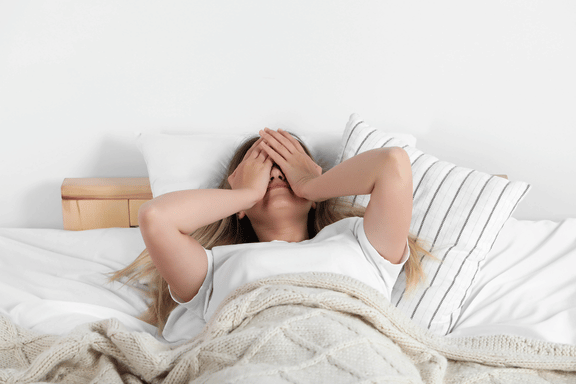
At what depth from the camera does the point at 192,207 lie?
0.97 m

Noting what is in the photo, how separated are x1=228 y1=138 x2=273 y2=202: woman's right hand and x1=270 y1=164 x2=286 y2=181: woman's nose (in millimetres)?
14

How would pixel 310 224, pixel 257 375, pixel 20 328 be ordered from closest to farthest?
pixel 257 375 < pixel 20 328 < pixel 310 224

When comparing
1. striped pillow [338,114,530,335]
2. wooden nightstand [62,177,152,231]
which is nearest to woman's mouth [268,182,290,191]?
striped pillow [338,114,530,335]

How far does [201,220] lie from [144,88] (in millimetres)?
651

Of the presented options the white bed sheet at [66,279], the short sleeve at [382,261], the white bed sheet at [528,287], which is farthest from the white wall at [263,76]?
the short sleeve at [382,261]

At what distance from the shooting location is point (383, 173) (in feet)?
3.14

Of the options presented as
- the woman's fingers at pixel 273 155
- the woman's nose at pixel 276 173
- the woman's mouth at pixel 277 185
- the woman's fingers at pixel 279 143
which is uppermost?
the woman's fingers at pixel 279 143

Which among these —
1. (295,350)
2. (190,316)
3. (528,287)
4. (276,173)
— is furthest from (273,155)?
→ (528,287)

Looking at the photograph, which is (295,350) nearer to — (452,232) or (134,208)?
(452,232)

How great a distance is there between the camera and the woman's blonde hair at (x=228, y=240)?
1.06m

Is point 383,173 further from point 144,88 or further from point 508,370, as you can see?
point 144,88

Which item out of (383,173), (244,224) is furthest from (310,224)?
(383,173)

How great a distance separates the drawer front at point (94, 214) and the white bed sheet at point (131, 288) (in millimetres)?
57

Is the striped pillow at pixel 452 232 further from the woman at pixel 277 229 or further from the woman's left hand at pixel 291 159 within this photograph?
the woman's left hand at pixel 291 159
